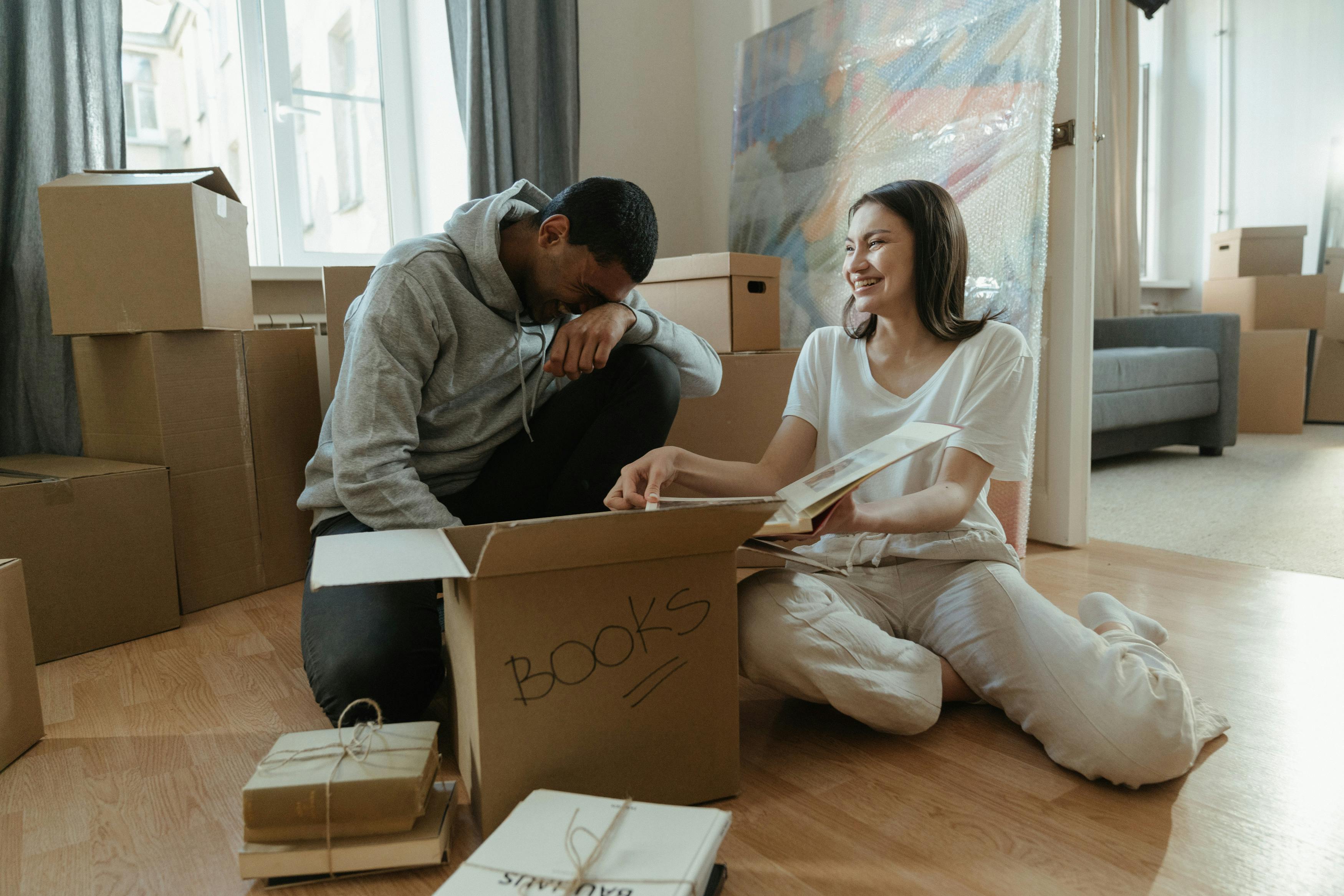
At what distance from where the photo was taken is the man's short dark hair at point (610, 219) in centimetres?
119

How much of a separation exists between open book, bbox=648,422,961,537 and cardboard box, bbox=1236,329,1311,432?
11.8 feet

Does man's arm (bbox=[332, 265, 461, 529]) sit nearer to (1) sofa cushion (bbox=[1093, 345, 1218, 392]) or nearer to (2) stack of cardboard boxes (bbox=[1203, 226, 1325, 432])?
(1) sofa cushion (bbox=[1093, 345, 1218, 392])

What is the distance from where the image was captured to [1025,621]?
104 centimetres

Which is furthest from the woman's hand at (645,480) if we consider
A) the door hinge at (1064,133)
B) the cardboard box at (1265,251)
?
the cardboard box at (1265,251)

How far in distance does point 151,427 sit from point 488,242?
0.87 meters

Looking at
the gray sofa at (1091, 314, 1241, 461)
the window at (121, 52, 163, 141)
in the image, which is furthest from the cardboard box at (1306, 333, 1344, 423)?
the window at (121, 52, 163, 141)

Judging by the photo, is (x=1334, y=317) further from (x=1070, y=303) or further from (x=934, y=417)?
(x=934, y=417)

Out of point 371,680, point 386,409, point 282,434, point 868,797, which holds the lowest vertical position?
point 868,797

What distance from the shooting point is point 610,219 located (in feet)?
3.91

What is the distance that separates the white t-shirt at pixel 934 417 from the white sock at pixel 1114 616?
0.67 ft

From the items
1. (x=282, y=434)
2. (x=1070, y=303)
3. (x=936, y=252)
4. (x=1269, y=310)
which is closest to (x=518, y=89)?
(x=282, y=434)

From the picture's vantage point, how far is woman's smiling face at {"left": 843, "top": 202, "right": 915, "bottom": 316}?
1.18m

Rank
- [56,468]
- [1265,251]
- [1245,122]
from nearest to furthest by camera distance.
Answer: [56,468]
[1265,251]
[1245,122]

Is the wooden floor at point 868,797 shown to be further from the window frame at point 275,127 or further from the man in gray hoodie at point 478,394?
the window frame at point 275,127
